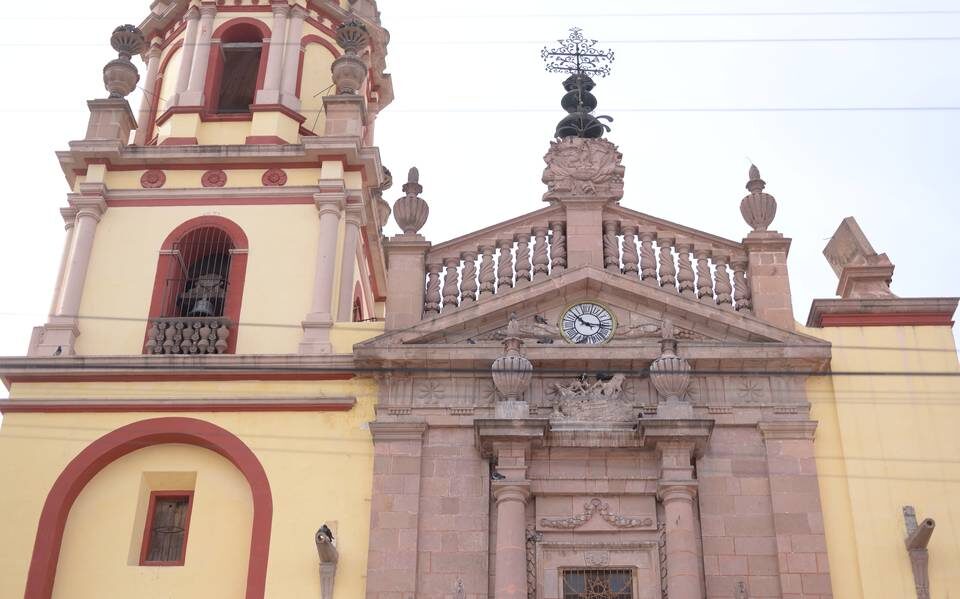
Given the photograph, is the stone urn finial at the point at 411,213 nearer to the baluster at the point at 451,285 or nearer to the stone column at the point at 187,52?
the baluster at the point at 451,285

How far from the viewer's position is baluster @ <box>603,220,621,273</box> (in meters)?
19.4

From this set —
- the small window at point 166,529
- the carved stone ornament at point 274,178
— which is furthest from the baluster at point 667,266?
the small window at point 166,529

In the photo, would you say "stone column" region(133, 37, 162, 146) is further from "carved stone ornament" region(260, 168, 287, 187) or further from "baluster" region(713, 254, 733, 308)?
"baluster" region(713, 254, 733, 308)

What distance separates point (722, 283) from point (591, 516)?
4380 mm

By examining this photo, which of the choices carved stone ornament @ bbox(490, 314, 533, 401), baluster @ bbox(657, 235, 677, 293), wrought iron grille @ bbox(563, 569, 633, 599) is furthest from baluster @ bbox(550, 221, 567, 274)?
wrought iron grille @ bbox(563, 569, 633, 599)

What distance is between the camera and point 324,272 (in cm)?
1989

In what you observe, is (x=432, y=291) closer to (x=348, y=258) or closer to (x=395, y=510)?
(x=348, y=258)

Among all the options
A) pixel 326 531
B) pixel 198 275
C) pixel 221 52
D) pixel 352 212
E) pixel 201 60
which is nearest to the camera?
pixel 326 531

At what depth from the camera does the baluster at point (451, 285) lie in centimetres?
1939

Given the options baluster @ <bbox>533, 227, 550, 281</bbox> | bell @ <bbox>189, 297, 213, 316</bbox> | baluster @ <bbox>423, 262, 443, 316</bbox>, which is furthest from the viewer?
bell @ <bbox>189, 297, 213, 316</bbox>

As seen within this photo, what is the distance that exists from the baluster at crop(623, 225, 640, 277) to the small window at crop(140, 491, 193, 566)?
747 centimetres

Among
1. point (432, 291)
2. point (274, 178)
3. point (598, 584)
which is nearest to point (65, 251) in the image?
point (274, 178)

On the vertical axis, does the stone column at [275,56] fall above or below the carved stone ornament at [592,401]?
above

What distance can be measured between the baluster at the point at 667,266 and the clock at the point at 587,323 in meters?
1.01
